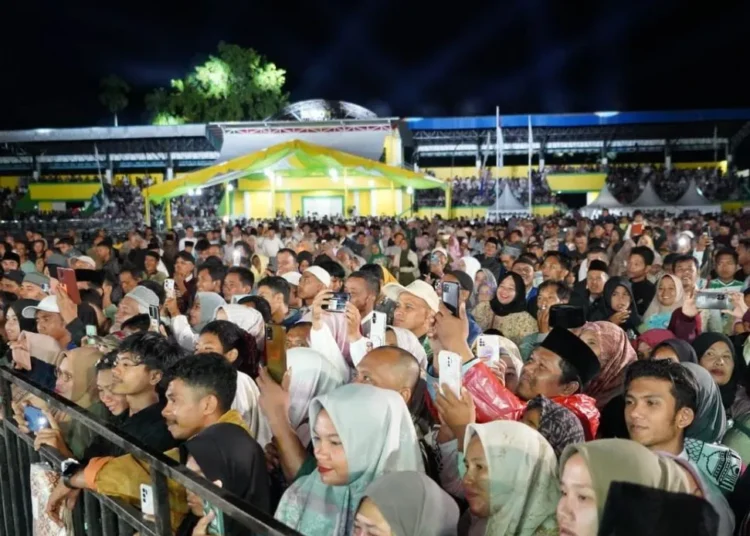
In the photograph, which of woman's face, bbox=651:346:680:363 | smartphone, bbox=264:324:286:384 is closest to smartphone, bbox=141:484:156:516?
smartphone, bbox=264:324:286:384

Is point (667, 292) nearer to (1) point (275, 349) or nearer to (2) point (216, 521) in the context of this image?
(1) point (275, 349)

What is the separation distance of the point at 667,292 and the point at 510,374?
229cm

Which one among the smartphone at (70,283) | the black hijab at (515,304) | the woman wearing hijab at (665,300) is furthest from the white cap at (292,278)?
the woman wearing hijab at (665,300)

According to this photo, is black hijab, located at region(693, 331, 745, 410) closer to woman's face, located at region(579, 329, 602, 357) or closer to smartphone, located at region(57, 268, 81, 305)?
woman's face, located at region(579, 329, 602, 357)

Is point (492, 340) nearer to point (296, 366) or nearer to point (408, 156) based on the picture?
point (296, 366)

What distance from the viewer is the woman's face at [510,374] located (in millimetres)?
3725

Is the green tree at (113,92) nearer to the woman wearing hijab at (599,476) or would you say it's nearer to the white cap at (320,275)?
the white cap at (320,275)

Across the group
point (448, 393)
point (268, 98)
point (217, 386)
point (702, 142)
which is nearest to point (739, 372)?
point (448, 393)

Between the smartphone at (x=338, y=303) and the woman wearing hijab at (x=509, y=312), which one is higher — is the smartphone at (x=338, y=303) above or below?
above

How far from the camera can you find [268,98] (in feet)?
148

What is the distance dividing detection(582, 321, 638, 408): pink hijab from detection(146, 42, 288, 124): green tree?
42.2 meters

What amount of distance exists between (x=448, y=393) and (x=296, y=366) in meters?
0.76

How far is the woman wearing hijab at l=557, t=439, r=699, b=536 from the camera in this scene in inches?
73.1

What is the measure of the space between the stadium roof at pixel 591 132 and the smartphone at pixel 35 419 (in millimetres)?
33704
